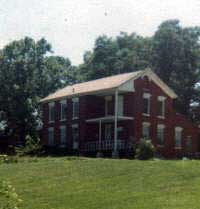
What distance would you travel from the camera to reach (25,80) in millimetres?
65500

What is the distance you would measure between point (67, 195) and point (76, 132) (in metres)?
31.7

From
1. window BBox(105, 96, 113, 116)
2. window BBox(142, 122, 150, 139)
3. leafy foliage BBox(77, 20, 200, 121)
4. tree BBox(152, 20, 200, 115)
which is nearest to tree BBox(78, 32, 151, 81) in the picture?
leafy foliage BBox(77, 20, 200, 121)

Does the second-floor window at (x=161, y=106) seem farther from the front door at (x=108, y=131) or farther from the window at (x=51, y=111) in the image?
the window at (x=51, y=111)

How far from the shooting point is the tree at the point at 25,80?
63844 mm

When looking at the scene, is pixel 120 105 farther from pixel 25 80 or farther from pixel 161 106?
pixel 25 80

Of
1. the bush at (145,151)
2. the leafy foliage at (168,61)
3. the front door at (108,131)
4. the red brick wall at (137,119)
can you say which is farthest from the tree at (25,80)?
the bush at (145,151)

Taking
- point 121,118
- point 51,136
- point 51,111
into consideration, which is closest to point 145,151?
point 121,118

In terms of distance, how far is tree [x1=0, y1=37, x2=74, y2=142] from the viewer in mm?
63844

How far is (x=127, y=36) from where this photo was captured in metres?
75.9

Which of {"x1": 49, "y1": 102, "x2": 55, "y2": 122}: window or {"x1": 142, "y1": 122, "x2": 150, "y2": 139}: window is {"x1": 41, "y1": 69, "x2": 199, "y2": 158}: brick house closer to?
{"x1": 142, "y1": 122, "x2": 150, "y2": 139}: window

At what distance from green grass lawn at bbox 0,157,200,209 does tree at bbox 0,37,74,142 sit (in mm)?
34767

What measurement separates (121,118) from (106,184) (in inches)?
1036

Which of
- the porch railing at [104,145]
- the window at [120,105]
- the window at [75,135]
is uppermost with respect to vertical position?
the window at [120,105]

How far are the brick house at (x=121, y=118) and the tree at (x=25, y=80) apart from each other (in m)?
8.91
